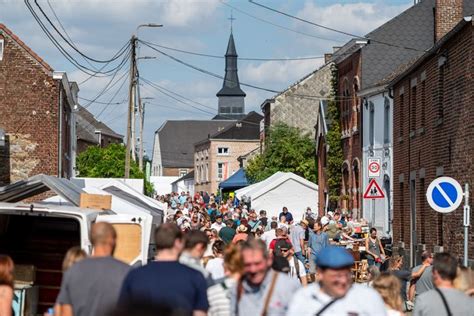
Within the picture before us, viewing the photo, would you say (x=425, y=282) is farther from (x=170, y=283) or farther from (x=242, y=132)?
(x=242, y=132)

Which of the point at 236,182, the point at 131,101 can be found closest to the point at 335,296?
the point at 131,101

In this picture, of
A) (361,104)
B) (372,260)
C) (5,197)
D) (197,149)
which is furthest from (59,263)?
(197,149)

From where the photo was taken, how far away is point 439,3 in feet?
119

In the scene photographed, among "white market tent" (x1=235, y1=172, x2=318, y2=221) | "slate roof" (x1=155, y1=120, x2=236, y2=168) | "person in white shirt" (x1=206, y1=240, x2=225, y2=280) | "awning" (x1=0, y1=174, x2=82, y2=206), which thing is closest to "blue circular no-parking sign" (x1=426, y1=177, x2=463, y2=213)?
"person in white shirt" (x1=206, y1=240, x2=225, y2=280)

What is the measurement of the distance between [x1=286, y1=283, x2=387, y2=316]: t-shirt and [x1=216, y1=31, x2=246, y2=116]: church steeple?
503 ft

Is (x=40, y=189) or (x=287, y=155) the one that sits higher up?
(x=287, y=155)

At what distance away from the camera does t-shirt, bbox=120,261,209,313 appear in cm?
788

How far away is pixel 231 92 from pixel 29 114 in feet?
414

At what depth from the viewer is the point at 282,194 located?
51406 mm

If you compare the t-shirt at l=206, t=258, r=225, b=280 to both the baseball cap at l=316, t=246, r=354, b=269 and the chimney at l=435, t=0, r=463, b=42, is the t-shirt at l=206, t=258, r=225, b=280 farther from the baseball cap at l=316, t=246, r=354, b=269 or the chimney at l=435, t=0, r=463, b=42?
the chimney at l=435, t=0, r=463, b=42

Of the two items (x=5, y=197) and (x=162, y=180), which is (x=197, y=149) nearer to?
(x=162, y=180)

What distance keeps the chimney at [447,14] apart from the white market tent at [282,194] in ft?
52.4

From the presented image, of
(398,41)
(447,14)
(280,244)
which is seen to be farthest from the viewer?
(398,41)

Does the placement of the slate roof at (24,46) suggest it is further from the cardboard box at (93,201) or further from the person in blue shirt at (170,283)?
the person in blue shirt at (170,283)
